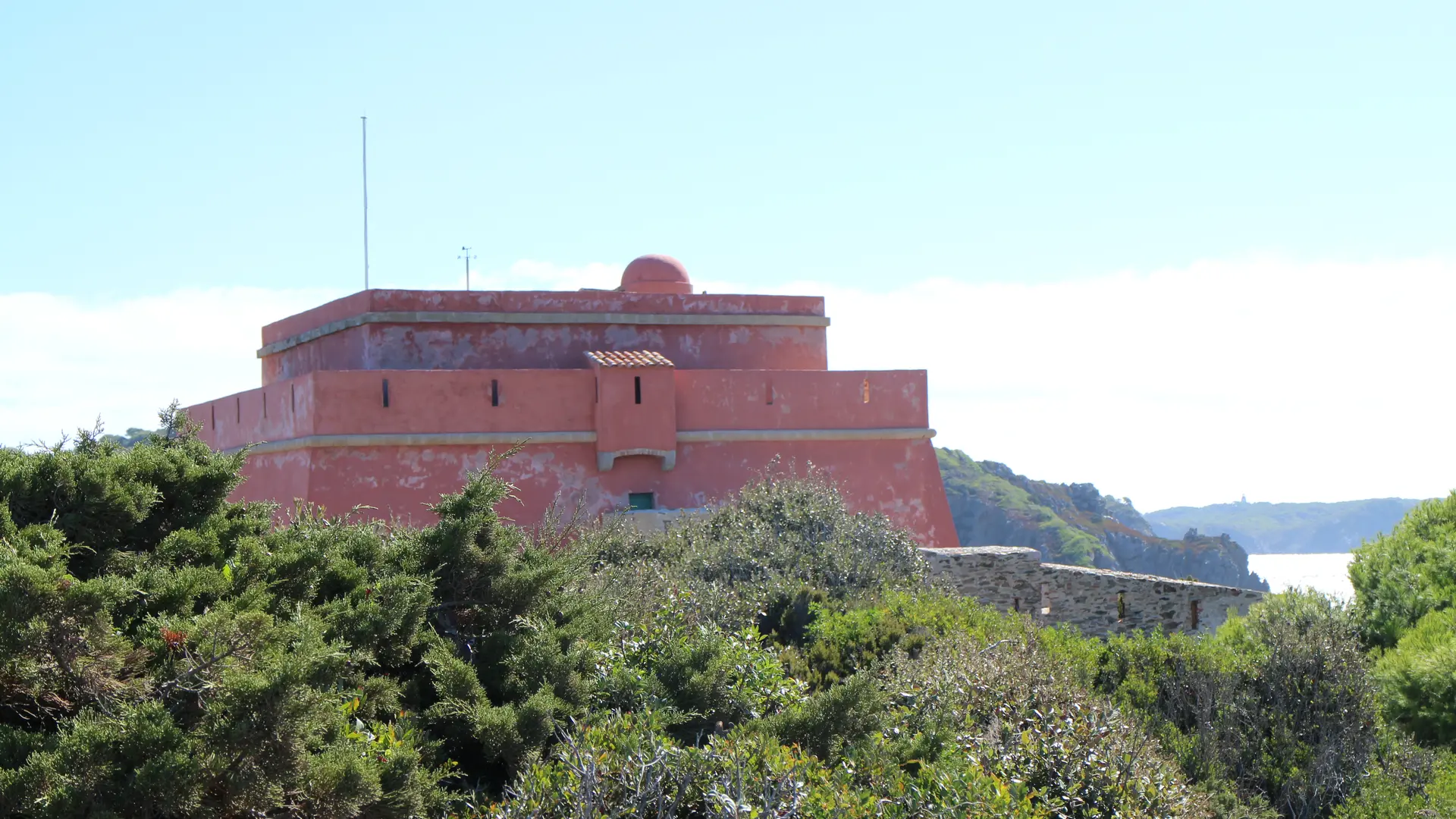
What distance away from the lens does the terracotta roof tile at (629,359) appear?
17.4m

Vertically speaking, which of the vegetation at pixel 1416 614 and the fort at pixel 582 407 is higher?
the fort at pixel 582 407

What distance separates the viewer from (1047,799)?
18.4ft

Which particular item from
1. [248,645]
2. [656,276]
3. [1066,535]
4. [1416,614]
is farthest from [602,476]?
[1066,535]

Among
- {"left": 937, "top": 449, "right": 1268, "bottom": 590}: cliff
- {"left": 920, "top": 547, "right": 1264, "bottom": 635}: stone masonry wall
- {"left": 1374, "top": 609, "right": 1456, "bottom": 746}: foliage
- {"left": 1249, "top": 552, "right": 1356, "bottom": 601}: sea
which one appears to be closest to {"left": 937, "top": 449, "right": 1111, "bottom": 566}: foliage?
{"left": 937, "top": 449, "right": 1268, "bottom": 590}: cliff

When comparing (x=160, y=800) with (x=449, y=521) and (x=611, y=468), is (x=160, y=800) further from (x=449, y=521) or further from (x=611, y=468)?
(x=611, y=468)

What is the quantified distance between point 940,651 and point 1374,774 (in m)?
2.68

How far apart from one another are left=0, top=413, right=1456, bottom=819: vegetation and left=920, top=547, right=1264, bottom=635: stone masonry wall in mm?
4332

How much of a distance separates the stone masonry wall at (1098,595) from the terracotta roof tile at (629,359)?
5640 mm

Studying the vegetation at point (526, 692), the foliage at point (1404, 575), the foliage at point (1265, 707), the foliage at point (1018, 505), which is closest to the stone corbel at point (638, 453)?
the vegetation at point (526, 692)

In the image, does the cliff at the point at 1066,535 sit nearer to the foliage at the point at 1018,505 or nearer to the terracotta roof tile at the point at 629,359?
the foliage at the point at 1018,505

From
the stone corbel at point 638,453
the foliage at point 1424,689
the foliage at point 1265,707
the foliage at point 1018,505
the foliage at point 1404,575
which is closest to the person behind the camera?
the foliage at point 1265,707

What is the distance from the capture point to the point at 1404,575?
397 inches

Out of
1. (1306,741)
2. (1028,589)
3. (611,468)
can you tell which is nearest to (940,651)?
(1306,741)

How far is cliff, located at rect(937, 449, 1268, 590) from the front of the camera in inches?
2854
